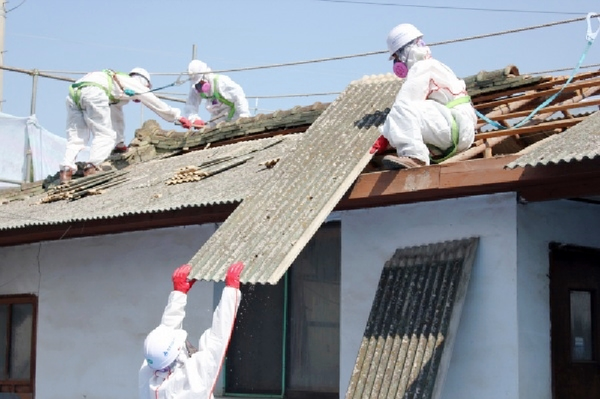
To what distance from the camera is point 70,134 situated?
13961mm

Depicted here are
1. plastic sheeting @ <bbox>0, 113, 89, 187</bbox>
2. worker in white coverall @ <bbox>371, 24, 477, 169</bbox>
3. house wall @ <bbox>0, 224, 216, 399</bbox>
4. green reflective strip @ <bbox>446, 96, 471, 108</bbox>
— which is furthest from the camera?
plastic sheeting @ <bbox>0, 113, 89, 187</bbox>

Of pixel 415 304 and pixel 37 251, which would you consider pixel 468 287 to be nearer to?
pixel 415 304

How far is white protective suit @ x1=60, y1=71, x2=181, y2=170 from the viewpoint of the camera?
1362 centimetres

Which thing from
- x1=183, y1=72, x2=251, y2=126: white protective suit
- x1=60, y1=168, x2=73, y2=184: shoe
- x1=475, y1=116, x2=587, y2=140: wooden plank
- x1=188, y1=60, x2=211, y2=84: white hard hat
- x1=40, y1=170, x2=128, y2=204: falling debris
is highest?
x1=188, y1=60, x2=211, y2=84: white hard hat

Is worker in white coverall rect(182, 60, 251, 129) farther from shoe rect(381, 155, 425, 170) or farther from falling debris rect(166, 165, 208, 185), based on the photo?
shoe rect(381, 155, 425, 170)

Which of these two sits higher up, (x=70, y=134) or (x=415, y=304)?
(x=70, y=134)

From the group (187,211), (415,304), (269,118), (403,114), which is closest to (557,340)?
(415,304)

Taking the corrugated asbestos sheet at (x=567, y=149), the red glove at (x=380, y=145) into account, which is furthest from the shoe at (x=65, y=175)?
the corrugated asbestos sheet at (x=567, y=149)

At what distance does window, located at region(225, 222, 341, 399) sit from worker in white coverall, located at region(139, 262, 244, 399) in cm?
206

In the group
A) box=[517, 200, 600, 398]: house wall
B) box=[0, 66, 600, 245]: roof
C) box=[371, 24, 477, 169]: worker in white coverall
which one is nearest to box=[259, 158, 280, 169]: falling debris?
box=[0, 66, 600, 245]: roof

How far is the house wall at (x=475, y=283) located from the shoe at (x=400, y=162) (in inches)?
16.7

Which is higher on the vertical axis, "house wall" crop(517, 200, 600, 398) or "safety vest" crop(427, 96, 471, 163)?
"safety vest" crop(427, 96, 471, 163)

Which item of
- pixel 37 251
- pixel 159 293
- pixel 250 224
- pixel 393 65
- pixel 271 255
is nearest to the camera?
pixel 271 255

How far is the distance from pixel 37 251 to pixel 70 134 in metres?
2.68
